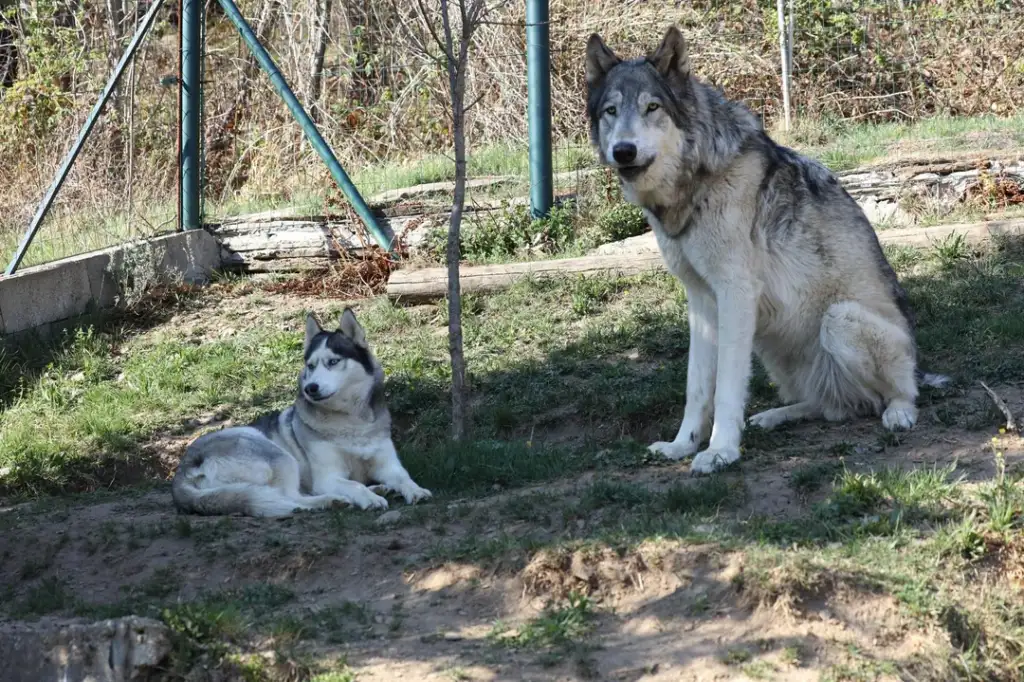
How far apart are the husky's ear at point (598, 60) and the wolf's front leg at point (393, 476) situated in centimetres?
248

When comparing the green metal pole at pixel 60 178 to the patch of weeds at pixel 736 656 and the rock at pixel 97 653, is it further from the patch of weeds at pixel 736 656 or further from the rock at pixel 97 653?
the patch of weeds at pixel 736 656

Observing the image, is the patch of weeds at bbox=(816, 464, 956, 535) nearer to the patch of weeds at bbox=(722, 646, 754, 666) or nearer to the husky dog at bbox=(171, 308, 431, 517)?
the patch of weeds at bbox=(722, 646, 754, 666)

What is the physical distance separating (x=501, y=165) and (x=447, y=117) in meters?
2.24

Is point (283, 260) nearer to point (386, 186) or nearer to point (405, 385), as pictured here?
point (386, 186)

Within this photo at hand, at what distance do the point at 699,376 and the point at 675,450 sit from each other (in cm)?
45

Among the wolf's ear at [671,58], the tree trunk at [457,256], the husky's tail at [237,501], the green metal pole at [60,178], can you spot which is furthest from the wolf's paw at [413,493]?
the green metal pole at [60,178]

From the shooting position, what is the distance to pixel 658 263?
9.62 meters

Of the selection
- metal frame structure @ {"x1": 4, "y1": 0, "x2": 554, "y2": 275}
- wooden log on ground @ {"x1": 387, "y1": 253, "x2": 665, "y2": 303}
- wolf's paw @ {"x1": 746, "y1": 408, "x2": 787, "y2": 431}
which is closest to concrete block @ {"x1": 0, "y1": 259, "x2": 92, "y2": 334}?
metal frame structure @ {"x1": 4, "y1": 0, "x2": 554, "y2": 275}

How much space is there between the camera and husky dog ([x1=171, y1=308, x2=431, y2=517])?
20.4 feet

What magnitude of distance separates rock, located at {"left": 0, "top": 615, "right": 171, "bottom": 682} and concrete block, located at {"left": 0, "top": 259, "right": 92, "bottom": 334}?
5.74 meters

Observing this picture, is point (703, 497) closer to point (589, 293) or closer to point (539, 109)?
point (589, 293)

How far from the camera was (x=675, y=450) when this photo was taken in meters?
6.30

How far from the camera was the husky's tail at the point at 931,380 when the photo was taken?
6.74 metres

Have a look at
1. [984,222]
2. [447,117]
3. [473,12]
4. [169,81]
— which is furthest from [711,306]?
[447,117]
